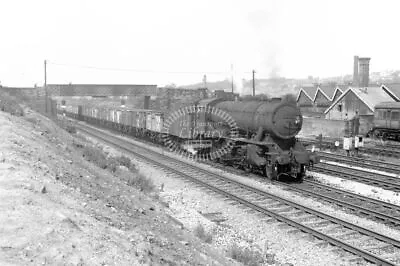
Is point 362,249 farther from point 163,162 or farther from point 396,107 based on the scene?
point 396,107

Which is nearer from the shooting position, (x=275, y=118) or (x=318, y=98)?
(x=275, y=118)

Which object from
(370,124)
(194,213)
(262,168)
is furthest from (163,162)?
(370,124)

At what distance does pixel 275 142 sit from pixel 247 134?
1.82m

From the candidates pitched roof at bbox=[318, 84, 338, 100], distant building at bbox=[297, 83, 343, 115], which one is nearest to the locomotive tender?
distant building at bbox=[297, 83, 343, 115]

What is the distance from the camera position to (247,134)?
1788 cm

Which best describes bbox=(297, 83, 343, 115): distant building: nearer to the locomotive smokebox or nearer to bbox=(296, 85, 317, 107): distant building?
bbox=(296, 85, 317, 107): distant building

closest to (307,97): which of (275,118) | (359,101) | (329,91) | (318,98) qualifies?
(318,98)

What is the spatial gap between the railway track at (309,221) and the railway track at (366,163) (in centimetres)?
857

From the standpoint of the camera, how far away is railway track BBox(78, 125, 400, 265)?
8.97 metres

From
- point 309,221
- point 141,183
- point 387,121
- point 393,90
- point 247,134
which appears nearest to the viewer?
point 309,221

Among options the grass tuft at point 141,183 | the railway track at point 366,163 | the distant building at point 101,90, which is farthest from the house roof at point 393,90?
the grass tuft at point 141,183

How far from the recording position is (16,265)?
15.5 ft

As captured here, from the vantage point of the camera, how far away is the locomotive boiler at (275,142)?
15.8m

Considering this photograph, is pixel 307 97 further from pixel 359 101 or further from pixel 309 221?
pixel 309 221
